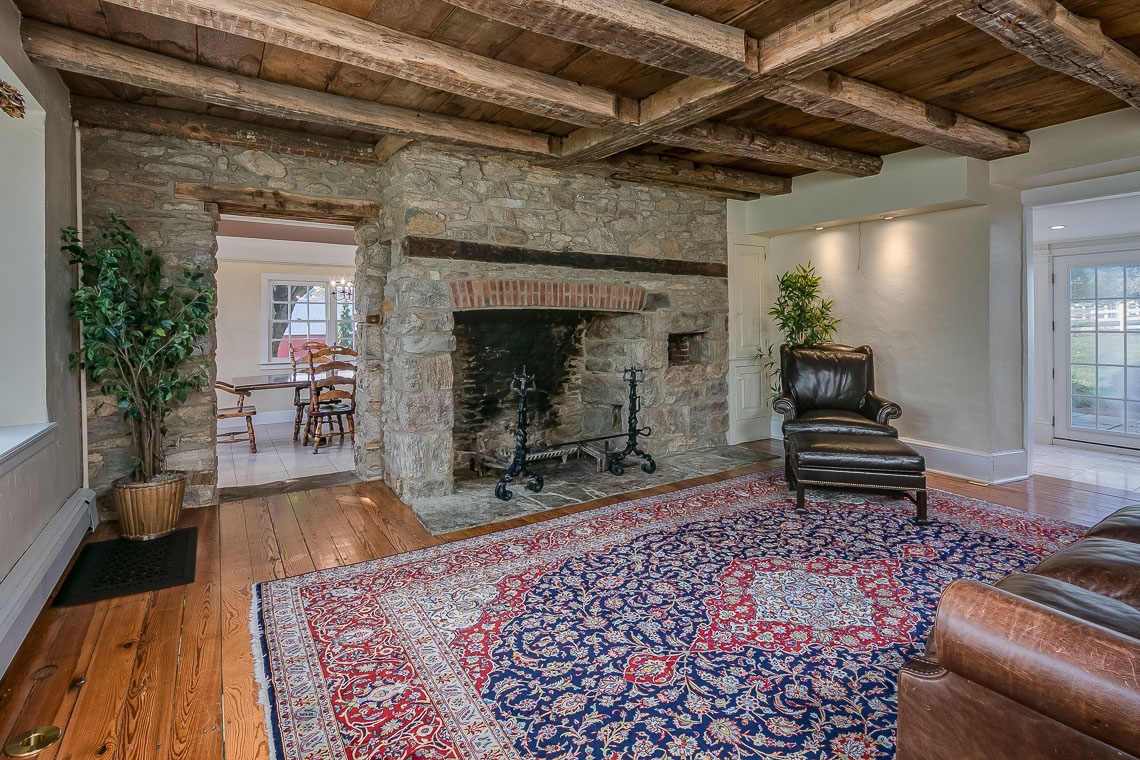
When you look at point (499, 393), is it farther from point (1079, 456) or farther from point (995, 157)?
point (1079, 456)

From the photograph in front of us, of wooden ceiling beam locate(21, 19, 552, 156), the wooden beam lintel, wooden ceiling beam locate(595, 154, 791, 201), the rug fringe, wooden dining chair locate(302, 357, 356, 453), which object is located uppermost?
wooden ceiling beam locate(595, 154, 791, 201)

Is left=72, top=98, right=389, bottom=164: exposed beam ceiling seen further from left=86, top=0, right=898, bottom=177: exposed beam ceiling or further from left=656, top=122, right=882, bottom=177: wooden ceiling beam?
left=656, top=122, right=882, bottom=177: wooden ceiling beam

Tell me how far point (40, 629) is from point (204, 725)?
112cm

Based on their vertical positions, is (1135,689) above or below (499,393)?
below

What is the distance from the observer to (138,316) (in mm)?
3260

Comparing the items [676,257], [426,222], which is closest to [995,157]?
[676,257]

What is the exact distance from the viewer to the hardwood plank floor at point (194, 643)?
5.49 feet

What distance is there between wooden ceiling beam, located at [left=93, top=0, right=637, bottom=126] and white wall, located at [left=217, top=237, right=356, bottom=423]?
18.3 feet

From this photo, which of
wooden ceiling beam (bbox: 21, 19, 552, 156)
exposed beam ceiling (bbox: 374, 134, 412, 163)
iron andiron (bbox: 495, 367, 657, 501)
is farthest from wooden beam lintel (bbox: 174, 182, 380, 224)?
iron andiron (bbox: 495, 367, 657, 501)

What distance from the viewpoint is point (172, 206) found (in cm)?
354

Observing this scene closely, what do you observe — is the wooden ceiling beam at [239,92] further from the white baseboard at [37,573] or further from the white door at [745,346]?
the white door at [745,346]

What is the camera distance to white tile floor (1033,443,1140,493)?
4375 millimetres

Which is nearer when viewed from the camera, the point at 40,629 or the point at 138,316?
the point at 40,629

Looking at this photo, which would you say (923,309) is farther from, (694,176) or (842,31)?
(842,31)
